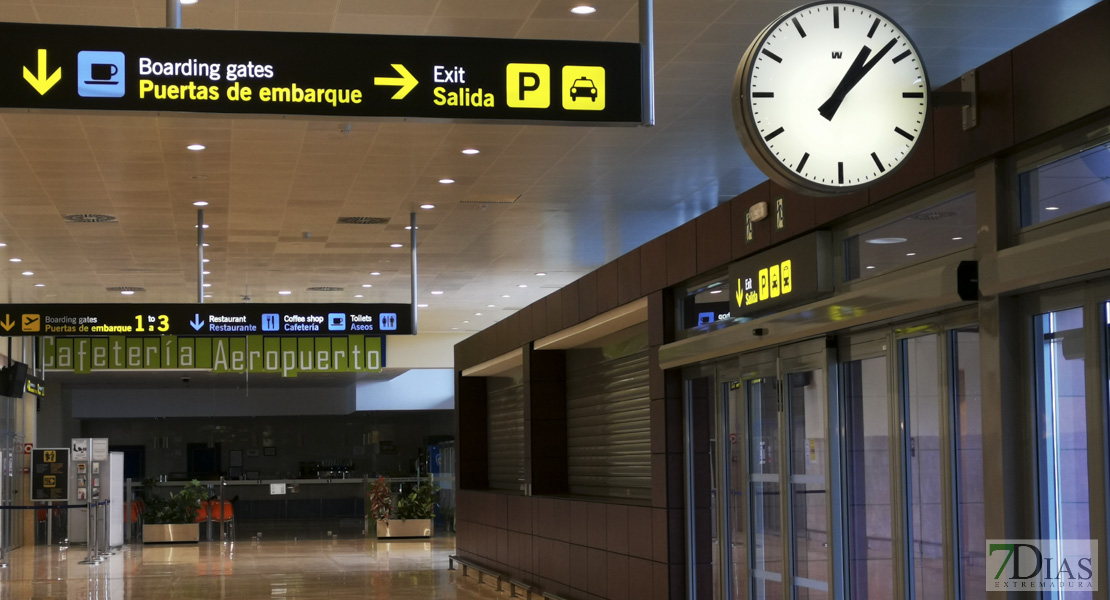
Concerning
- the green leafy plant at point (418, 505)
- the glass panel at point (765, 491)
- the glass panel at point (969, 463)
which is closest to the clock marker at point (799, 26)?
the glass panel at point (969, 463)

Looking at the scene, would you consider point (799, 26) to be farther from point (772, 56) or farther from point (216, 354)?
point (216, 354)

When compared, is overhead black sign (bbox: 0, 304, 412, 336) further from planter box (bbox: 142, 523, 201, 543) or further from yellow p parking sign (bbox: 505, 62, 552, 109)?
planter box (bbox: 142, 523, 201, 543)

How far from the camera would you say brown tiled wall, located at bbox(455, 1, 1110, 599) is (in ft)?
15.5

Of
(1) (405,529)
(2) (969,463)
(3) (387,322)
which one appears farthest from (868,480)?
(1) (405,529)

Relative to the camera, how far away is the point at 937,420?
5895 millimetres

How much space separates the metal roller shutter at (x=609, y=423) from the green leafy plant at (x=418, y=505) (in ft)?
34.2

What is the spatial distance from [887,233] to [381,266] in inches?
404

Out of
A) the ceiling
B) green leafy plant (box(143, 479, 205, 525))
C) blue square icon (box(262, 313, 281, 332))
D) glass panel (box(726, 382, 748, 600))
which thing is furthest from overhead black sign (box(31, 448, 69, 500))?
glass panel (box(726, 382, 748, 600))

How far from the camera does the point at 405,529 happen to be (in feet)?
75.6

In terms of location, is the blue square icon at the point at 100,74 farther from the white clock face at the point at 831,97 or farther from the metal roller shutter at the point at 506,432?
the metal roller shutter at the point at 506,432

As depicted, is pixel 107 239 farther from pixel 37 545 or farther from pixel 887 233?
pixel 37 545

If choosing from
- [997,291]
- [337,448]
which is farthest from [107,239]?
[337,448]

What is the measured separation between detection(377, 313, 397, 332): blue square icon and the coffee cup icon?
8.04 m

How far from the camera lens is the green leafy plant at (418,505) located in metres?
23.2
